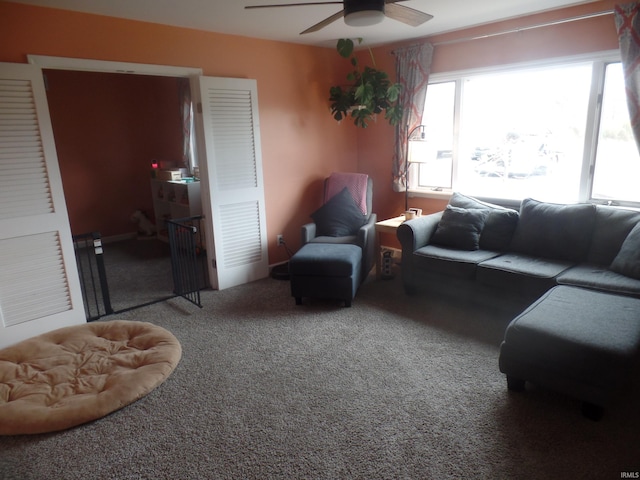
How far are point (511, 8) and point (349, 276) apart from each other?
2.48 metres

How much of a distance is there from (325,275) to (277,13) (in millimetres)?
2088

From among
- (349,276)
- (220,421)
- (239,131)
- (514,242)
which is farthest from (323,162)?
(220,421)

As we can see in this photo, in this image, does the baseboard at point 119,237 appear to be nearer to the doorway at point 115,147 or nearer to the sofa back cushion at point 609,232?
the doorway at point 115,147

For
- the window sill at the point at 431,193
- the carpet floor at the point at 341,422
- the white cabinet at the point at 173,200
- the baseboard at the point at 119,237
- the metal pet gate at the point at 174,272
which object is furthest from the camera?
the baseboard at the point at 119,237

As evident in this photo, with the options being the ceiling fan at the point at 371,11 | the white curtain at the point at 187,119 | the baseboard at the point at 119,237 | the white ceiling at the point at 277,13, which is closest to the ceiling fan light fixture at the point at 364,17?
the ceiling fan at the point at 371,11

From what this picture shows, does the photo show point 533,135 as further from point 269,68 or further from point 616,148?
point 269,68

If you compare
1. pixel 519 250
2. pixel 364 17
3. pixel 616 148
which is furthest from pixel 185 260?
pixel 616 148

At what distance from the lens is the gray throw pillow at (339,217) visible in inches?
166

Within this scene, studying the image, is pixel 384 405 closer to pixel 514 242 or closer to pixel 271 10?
pixel 514 242

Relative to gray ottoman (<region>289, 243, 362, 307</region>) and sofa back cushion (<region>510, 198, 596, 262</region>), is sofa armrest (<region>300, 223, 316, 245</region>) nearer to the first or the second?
gray ottoman (<region>289, 243, 362, 307</region>)

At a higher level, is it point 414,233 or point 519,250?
point 414,233

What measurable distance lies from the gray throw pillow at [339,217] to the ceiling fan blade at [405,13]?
6.89 ft

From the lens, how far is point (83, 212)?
5.92 m

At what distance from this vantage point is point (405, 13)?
229 cm
